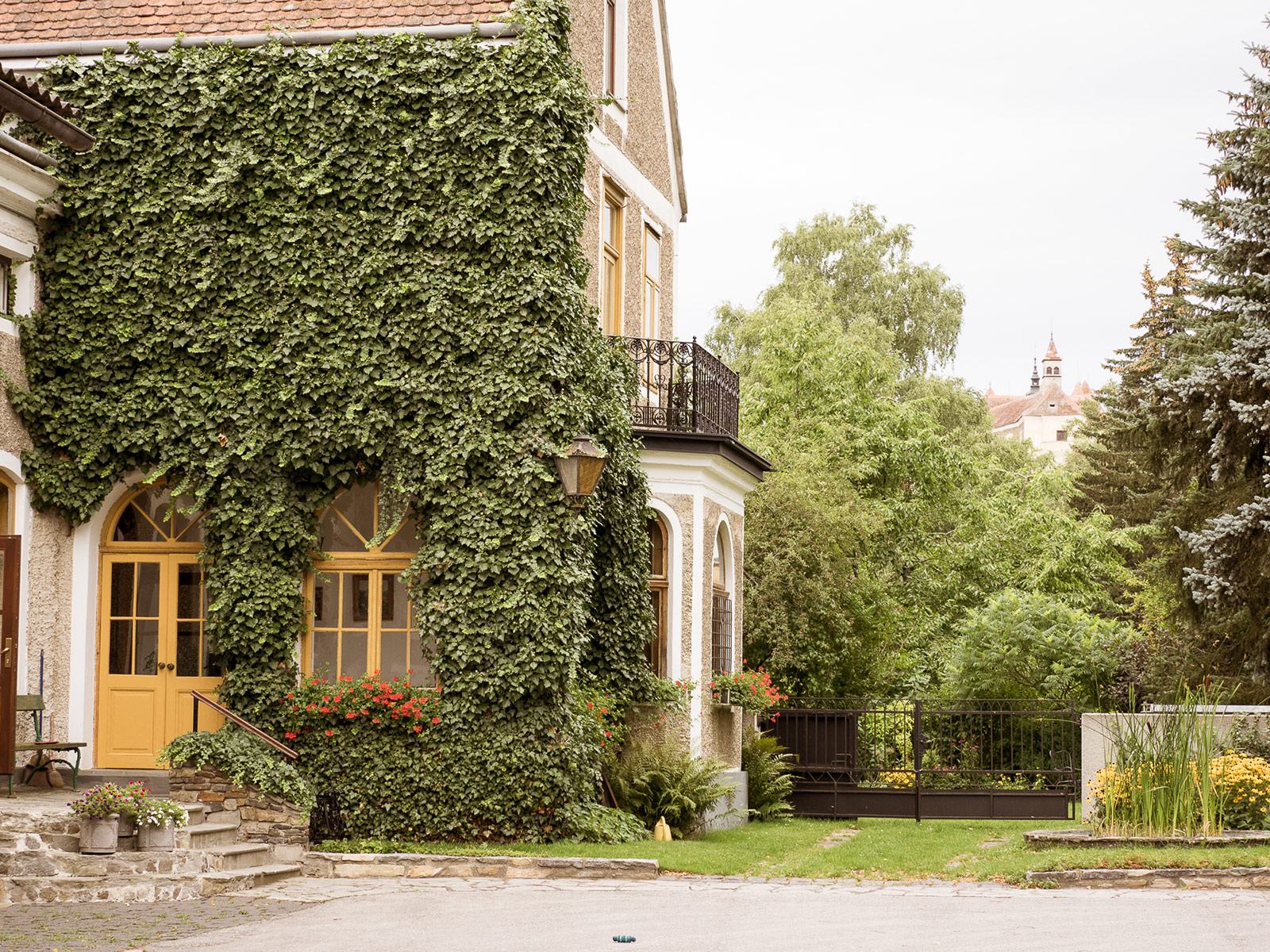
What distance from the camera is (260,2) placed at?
46.4ft

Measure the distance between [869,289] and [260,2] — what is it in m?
27.0

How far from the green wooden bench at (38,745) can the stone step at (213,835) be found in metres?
1.80

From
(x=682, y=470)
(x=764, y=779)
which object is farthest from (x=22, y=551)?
(x=764, y=779)

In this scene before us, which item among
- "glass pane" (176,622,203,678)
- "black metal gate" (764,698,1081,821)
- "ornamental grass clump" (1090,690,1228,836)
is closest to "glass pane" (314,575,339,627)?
"glass pane" (176,622,203,678)

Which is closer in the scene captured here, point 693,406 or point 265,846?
point 265,846

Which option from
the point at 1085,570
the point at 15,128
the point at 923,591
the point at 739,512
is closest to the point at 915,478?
the point at 923,591

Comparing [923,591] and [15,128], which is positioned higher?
[15,128]

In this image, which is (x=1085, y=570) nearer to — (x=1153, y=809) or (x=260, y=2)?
(x=1153, y=809)

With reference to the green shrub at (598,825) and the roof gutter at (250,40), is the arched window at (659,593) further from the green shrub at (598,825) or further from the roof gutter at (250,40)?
the roof gutter at (250,40)

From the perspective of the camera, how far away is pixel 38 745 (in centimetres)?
1263

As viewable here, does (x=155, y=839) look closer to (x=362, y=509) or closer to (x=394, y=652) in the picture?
(x=394, y=652)

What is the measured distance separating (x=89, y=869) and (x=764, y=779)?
9.54 metres

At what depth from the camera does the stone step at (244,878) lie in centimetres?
1037

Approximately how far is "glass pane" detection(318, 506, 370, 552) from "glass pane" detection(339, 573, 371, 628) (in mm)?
280
